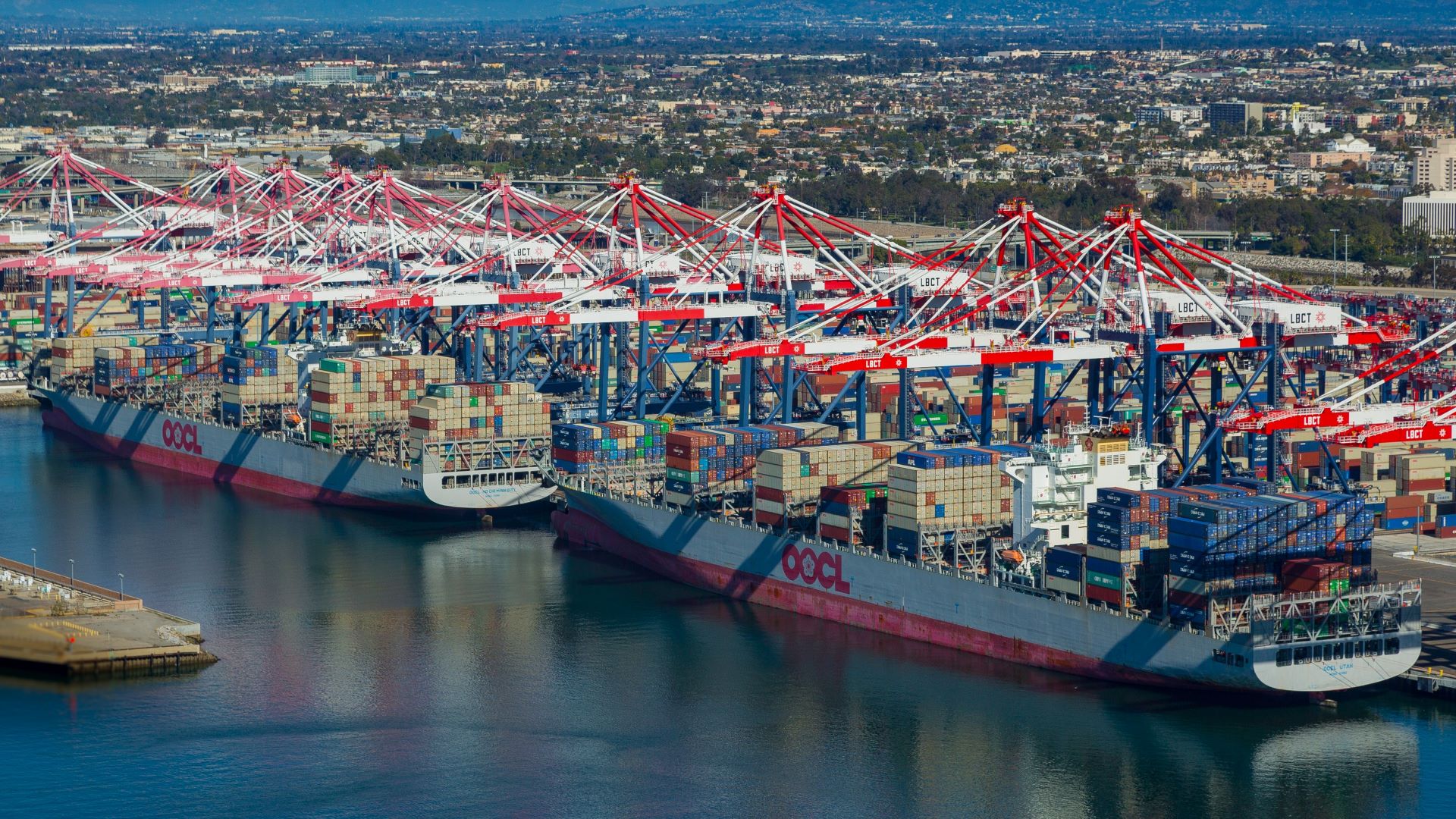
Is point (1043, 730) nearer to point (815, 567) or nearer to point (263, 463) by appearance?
point (815, 567)

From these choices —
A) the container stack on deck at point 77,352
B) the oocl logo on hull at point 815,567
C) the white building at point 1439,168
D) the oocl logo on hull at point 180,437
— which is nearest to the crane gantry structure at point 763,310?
the container stack on deck at point 77,352

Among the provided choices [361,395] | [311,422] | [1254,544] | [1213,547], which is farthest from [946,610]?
[311,422]

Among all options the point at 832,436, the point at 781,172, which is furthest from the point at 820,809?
the point at 781,172

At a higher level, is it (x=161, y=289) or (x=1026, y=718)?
(x=161, y=289)

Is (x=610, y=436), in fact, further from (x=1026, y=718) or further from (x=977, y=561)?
(x=1026, y=718)

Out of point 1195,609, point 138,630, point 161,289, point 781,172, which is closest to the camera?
point 1195,609

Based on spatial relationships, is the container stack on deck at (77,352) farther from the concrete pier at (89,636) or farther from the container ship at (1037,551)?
the concrete pier at (89,636)

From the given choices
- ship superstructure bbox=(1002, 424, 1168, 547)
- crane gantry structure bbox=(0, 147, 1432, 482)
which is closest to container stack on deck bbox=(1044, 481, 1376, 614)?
crane gantry structure bbox=(0, 147, 1432, 482)

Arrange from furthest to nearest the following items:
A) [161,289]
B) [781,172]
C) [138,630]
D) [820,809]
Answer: [781,172], [161,289], [138,630], [820,809]
